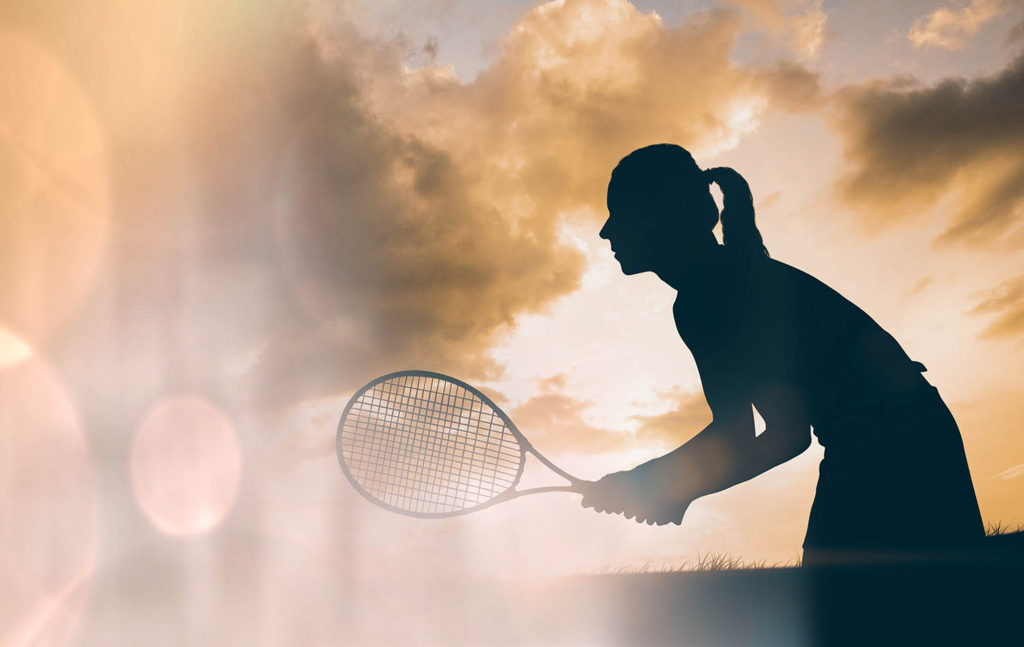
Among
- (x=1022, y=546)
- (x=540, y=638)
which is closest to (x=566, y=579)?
(x=540, y=638)

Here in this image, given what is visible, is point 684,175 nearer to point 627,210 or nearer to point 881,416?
point 627,210

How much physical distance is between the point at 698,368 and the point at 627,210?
0.94 metres

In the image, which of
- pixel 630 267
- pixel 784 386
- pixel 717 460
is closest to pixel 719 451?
pixel 717 460

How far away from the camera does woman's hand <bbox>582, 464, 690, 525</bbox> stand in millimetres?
3701

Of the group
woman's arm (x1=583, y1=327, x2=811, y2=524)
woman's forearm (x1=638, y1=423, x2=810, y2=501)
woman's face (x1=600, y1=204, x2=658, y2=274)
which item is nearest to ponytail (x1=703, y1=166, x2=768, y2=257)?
woman's face (x1=600, y1=204, x2=658, y2=274)

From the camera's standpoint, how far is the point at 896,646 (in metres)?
2.71

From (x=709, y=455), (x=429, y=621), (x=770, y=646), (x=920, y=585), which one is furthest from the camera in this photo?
(x=429, y=621)

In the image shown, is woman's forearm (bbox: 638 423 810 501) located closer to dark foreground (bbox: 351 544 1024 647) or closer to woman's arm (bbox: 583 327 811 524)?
woman's arm (bbox: 583 327 811 524)

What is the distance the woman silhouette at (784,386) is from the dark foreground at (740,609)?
140mm

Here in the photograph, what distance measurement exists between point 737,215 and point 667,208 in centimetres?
36

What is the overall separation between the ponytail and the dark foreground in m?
1.55

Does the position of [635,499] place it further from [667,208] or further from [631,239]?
[667,208]

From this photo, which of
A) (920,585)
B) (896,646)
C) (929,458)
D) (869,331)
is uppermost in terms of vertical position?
(869,331)

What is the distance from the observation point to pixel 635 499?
3852mm
